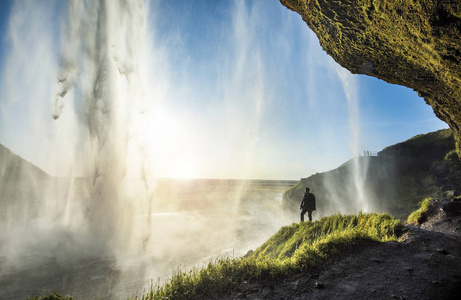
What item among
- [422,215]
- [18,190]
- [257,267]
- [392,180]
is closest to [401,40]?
[257,267]

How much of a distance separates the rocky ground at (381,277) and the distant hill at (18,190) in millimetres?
25055

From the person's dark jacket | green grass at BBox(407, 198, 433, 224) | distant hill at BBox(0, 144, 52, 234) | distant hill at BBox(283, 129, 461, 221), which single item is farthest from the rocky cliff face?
distant hill at BBox(0, 144, 52, 234)

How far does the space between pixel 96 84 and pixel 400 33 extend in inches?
836

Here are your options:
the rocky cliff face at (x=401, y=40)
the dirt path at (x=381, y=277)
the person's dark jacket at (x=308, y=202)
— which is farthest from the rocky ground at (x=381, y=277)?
the person's dark jacket at (x=308, y=202)

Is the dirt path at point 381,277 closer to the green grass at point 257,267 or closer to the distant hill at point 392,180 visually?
the green grass at point 257,267

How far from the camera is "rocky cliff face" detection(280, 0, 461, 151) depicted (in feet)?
11.6

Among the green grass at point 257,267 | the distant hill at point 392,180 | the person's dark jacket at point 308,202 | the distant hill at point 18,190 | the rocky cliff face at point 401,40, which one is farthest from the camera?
the distant hill at point 18,190

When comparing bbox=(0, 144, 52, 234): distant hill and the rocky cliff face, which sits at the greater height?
the rocky cliff face

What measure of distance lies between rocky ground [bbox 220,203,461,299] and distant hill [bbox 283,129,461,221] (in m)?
14.7

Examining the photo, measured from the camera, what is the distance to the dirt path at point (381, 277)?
3.60 meters

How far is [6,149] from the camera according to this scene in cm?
3712

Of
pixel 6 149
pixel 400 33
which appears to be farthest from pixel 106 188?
pixel 6 149

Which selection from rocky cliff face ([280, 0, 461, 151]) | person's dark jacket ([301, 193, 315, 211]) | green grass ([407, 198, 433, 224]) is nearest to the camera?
rocky cliff face ([280, 0, 461, 151])

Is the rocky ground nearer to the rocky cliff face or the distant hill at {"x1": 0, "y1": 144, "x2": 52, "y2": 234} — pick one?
the rocky cliff face
